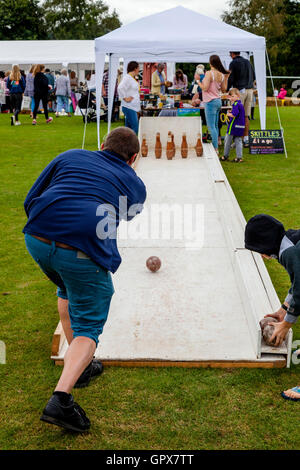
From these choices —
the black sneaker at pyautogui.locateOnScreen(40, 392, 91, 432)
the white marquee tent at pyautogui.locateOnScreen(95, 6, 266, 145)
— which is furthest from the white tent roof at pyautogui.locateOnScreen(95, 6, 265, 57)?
the black sneaker at pyautogui.locateOnScreen(40, 392, 91, 432)

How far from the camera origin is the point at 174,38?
11219 mm

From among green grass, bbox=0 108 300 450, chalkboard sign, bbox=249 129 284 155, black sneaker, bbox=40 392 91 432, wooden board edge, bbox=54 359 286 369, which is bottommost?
green grass, bbox=0 108 300 450

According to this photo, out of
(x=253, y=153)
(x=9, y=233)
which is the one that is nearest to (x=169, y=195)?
(x=9, y=233)

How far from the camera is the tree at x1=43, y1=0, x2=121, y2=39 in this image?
226 ft

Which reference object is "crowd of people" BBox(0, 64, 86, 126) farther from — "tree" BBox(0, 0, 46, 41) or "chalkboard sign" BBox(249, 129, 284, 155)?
"tree" BBox(0, 0, 46, 41)

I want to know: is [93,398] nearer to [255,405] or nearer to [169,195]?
[255,405]

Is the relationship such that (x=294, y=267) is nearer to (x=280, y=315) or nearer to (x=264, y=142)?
(x=280, y=315)

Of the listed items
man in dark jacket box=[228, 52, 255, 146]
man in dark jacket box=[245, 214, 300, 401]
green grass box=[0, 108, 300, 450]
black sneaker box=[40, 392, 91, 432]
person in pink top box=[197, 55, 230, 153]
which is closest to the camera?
black sneaker box=[40, 392, 91, 432]

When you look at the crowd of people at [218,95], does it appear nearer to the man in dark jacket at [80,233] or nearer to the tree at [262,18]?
the man in dark jacket at [80,233]

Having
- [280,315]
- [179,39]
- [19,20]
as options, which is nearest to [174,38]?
[179,39]

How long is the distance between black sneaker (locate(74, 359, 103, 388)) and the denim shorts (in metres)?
0.48

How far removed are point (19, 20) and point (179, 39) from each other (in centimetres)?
5735

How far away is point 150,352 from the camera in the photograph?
361 centimetres

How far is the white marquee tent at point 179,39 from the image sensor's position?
11.0m
